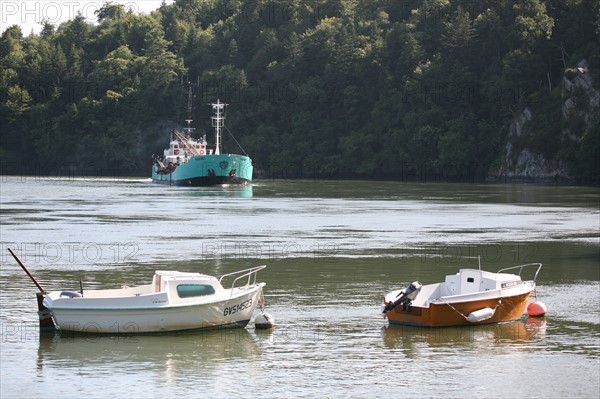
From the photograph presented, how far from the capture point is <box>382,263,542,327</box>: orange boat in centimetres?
3806

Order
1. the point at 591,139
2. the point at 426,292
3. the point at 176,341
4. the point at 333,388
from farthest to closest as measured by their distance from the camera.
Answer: the point at 591,139
the point at 426,292
the point at 176,341
the point at 333,388

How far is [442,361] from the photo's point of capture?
1332 inches

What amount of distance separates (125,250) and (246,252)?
6.57 metres

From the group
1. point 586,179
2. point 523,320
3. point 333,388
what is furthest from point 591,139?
point 333,388

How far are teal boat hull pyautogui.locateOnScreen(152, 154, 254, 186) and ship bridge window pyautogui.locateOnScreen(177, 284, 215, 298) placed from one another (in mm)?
110675

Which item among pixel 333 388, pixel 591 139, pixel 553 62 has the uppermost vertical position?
pixel 553 62

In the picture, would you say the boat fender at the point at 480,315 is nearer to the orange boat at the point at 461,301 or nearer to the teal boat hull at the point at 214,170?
the orange boat at the point at 461,301

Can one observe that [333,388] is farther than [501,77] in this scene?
No

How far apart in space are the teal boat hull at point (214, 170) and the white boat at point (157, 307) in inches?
4343

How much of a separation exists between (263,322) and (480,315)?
7.25 metres

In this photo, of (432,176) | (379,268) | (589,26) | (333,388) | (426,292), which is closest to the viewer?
(333,388)

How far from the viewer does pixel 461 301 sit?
1500 inches

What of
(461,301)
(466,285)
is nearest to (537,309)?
(466,285)

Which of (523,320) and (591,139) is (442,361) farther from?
(591,139)
